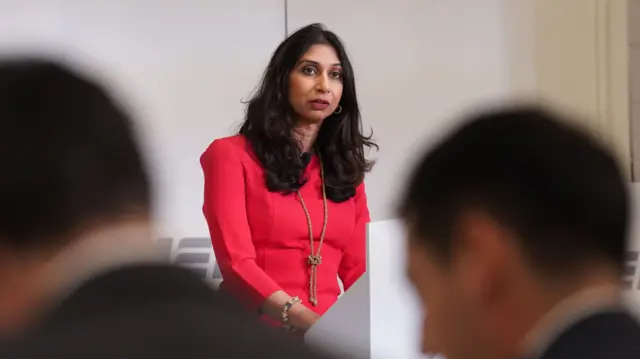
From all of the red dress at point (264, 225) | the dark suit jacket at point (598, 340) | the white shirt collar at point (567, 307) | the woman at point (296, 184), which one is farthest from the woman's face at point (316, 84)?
the dark suit jacket at point (598, 340)

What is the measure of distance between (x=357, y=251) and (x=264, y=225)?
24 cm

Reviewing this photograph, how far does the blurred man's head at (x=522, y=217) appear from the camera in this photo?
777mm

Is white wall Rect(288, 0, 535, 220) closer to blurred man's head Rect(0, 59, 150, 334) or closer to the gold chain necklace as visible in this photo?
the gold chain necklace

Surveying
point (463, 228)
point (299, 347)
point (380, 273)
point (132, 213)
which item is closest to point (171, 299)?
point (299, 347)

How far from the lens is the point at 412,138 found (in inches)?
117

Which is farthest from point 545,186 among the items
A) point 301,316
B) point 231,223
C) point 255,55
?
point 255,55

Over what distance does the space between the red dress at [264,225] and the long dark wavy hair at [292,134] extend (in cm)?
3

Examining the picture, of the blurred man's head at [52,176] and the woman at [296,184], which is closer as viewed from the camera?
the blurred man's head at [52,176]

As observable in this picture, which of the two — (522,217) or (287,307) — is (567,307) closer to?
(522,217)

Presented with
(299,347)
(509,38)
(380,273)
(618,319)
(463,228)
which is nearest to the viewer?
(299,347)

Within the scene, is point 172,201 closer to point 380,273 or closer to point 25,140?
point 380,273

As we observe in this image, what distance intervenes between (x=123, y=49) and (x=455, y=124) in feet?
6.81

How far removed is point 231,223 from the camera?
1.58 m

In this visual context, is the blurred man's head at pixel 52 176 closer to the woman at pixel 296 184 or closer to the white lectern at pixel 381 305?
the white lectern at pixel 381 305
